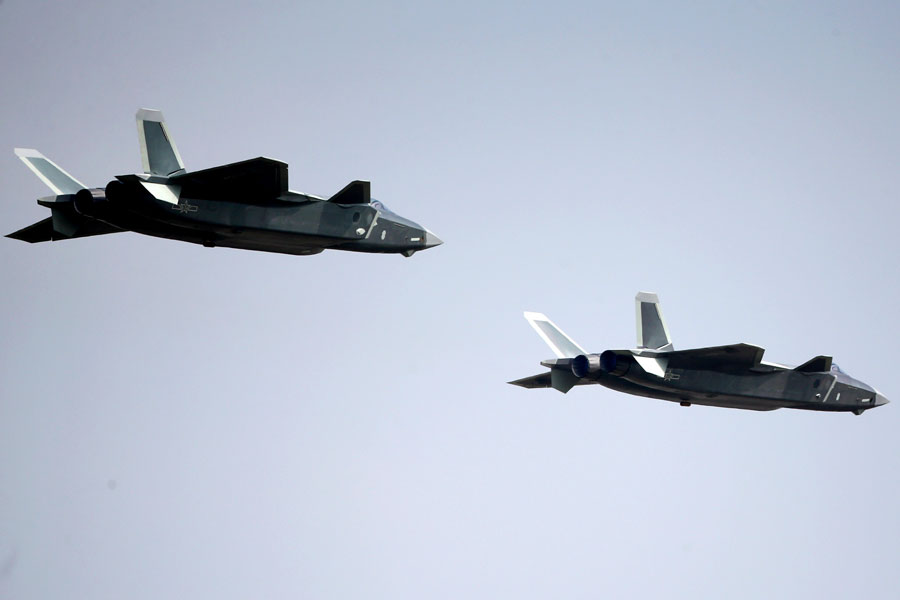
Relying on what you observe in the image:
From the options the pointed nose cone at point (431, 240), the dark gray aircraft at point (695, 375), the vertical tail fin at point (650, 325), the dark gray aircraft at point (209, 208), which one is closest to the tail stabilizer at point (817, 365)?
the dark gray aircraft at point (695, 375)

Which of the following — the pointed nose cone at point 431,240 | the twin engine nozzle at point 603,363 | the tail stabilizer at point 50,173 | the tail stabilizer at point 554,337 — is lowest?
the twin engine nozzle at point 603,363

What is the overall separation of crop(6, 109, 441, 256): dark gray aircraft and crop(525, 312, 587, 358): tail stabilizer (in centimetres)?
810

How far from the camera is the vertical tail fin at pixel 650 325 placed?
176ft

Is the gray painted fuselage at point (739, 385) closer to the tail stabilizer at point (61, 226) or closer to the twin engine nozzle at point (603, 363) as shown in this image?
the twin engine nozzle at point (603, 363)

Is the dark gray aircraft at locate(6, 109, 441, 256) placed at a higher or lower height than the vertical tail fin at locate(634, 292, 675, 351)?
higher

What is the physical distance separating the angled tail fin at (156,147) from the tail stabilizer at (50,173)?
2533 mm

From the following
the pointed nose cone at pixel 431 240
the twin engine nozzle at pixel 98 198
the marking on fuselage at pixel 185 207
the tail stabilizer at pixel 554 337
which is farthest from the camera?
the tail stabilizer at pixel 554 337

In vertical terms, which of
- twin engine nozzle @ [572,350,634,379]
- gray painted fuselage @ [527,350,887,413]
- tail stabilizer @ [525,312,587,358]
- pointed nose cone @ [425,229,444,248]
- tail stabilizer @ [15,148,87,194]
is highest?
tail stabilizer @ [15,148,87,194]

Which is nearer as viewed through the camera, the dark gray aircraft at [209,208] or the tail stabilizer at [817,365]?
the dark gray aircraft at [209,208]

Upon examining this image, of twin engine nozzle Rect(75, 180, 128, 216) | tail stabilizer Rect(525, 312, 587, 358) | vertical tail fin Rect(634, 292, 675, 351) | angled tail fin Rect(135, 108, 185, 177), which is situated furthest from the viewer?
vertical tail fin Rect(634, 292, 675, 351)

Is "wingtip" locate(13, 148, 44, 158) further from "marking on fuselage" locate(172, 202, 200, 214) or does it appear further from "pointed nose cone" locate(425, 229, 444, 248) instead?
"pointed nose cone" locate(425, 229, 444, 248)

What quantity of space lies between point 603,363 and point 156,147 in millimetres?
17873

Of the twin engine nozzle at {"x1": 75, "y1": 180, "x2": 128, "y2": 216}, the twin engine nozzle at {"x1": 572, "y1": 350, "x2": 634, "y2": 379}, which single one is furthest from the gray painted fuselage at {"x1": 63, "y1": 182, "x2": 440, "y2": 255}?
the twin engine nozzle at {"x1": 572, "y1": 350, "x2": 634, "y2": 379}

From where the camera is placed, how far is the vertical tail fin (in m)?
53.6
